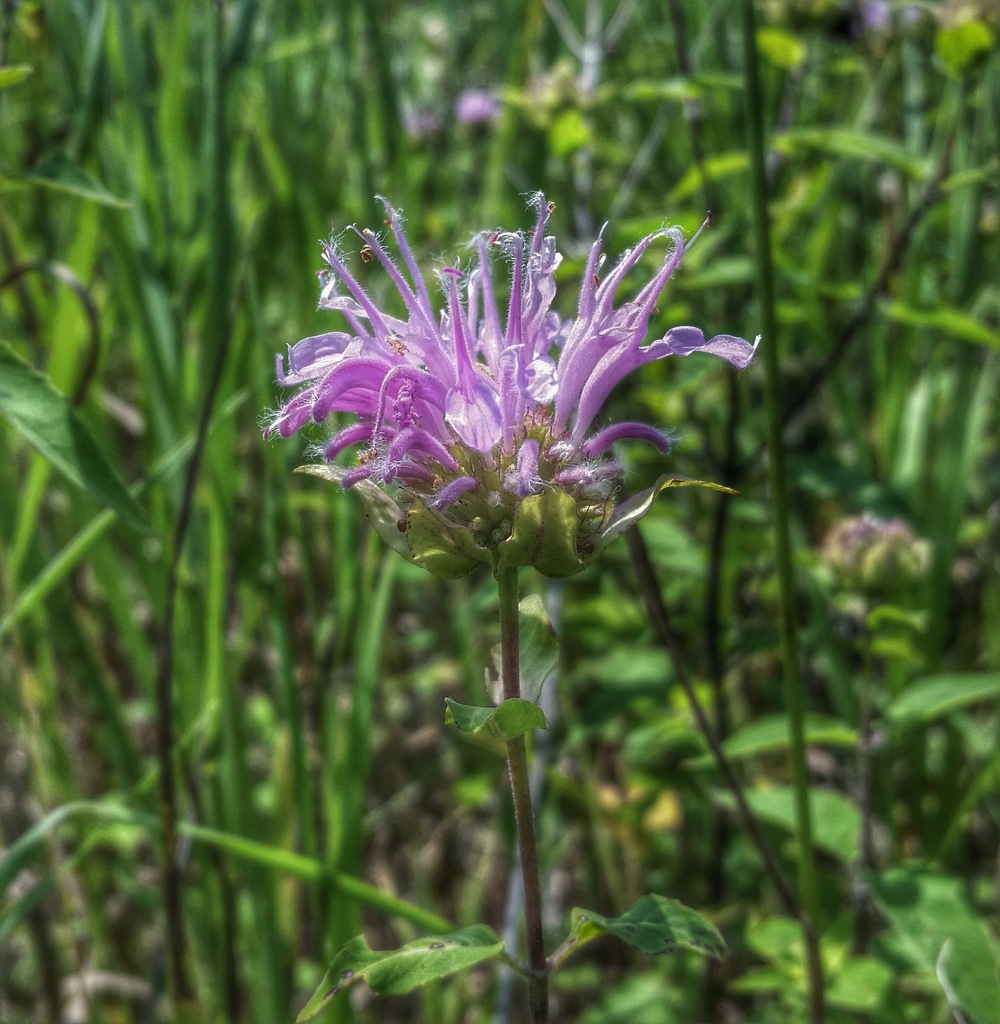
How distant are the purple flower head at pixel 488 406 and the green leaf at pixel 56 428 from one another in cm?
14

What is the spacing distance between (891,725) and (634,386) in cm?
74

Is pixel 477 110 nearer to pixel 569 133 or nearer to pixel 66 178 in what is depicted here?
pixel 569 133

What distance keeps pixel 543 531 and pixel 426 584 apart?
4.56 feet

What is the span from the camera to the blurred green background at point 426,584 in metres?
1.20

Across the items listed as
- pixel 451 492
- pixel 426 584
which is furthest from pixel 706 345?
pixel 426 584

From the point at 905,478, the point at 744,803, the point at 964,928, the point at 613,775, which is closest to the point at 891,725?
the point at 964,928

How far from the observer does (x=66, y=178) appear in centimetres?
92

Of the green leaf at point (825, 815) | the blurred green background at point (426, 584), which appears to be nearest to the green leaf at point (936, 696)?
the blurred green background at point (426, 584)

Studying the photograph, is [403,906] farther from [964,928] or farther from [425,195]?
[425,195]

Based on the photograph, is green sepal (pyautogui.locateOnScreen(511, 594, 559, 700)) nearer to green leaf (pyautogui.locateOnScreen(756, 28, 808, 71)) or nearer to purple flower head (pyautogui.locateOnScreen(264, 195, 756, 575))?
purple flower head (pyautogui.locateOnScreen(264, 195, 756, 575))

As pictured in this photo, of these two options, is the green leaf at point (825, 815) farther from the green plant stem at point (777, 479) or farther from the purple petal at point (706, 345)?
the purple petal at point (706, 345)

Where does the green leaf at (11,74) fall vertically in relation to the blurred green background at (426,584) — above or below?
above

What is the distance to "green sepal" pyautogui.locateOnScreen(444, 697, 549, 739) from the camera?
0.64 meters

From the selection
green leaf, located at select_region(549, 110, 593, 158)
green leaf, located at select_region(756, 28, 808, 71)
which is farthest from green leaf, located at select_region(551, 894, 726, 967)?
green leaf, located at select_region(756, 28, 808, 71)
